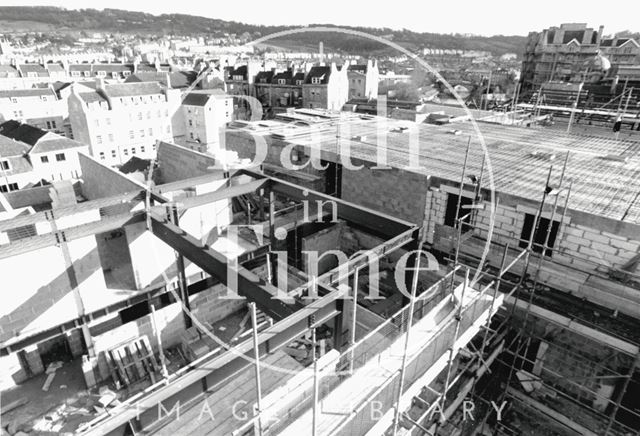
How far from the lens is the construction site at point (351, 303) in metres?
6.18

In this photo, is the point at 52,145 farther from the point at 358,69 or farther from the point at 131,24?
the point at 131,24

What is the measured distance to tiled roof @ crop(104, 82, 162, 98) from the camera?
36537mm

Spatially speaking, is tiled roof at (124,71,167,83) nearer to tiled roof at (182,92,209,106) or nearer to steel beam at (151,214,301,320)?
tiled roof at (182,92,209,106)

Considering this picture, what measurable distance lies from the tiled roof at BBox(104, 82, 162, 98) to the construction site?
25.6 meters

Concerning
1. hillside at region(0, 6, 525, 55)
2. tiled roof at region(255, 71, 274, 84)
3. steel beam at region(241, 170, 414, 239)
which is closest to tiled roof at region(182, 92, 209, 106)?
tiled roof at region(255, 71, 274, 84)

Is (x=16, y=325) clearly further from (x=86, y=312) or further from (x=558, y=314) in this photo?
(x=558, y=314)

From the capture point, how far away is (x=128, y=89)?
37.6 metres

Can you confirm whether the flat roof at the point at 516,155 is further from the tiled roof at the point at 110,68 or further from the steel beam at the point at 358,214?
the tiled roof at the point at 110,68

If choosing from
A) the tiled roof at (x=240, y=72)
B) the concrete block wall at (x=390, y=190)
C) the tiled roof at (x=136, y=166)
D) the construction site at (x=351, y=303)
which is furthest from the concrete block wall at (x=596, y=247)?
the tiled roof at (x=240, y=72)

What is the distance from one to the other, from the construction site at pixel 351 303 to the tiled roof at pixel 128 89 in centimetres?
2560

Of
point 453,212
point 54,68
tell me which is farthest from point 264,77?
point 453,212

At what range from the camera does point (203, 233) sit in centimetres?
1438

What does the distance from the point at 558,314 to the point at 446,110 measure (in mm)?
27753

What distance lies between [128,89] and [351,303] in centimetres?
3821
